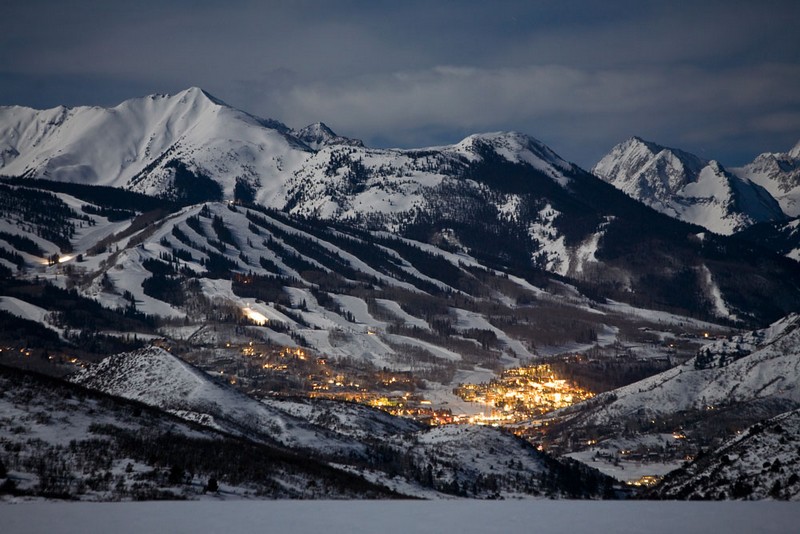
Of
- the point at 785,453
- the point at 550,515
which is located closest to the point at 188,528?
the point at 550,515

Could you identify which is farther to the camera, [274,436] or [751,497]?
[274,436]

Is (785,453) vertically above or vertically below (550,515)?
above

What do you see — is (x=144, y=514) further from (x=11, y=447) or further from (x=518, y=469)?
(x=518, y=469)

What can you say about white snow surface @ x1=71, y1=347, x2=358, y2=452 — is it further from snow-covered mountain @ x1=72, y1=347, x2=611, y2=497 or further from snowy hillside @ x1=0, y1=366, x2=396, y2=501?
snowy hillside @ x1=0, y1=366, x2=396, y2=501

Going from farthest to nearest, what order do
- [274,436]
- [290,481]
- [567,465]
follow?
[567,465], [274,436], [290,481]

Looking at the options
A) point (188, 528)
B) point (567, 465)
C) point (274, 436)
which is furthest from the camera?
point (567, 465)

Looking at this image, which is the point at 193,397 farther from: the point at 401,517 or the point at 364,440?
the point at 401,517

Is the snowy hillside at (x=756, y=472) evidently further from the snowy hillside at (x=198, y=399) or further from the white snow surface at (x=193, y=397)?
the white snow surface at (x=193, y=397)

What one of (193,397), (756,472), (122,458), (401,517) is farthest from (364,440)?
(401,517)

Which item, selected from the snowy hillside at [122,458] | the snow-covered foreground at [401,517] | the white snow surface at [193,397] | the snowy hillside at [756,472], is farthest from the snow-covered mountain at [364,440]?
the snow-covered foreground at [401,517]
